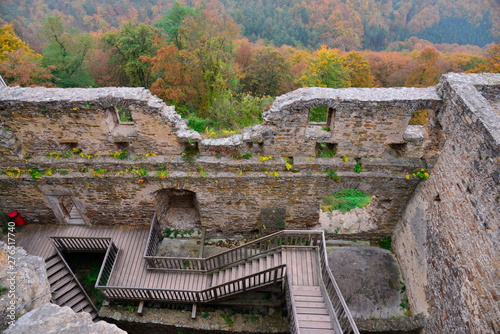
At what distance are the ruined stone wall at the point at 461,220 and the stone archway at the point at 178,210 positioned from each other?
24.5ft

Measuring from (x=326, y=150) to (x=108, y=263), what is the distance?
7937mm

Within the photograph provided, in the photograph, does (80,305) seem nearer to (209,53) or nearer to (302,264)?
(302,264)

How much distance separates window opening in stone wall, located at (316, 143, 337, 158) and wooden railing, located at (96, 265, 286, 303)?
349 centimetres

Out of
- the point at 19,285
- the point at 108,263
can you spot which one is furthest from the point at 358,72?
the point at 19,285

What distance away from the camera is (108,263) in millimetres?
9641

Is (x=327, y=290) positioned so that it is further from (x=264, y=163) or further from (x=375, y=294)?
(x=264, y=163)

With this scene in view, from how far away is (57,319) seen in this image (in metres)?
3.83

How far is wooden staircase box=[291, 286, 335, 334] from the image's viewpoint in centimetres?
685

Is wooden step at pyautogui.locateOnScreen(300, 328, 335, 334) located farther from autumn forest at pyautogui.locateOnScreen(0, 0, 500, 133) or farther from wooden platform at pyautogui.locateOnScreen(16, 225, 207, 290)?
autumn forest at pyautogui.locateOnScreen(0, 0, 500, 133)

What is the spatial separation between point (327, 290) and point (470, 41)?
66864 mm

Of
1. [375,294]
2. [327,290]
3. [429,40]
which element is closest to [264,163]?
[327,290]

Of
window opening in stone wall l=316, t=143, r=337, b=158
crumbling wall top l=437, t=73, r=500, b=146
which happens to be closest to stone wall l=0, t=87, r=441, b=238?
window opening in stone wall l=316, t=143, r=337, b=158

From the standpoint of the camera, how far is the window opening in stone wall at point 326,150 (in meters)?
8.73

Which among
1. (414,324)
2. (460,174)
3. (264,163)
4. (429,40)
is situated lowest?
(429,40)
